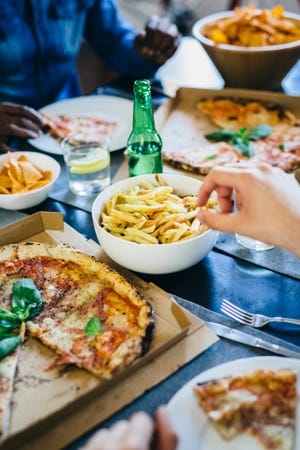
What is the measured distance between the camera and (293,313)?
4.61 feet

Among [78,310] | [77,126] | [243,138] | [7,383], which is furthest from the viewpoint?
[77,126]

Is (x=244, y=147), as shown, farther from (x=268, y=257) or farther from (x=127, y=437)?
(x=127, y=437)

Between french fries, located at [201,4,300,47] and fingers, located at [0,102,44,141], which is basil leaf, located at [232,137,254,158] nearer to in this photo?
french fries, located at [201,4,300,47]

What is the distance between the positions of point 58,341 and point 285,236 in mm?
638

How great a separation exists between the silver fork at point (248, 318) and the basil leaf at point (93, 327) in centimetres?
36

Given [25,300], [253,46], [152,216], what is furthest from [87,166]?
[253,46]

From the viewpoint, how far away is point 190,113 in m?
2.65

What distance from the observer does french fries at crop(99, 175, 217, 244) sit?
1510 millimetres

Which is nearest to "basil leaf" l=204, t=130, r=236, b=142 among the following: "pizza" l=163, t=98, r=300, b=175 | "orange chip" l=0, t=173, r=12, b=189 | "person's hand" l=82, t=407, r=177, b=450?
"pizza" l=163, t=98, r=300, b=175

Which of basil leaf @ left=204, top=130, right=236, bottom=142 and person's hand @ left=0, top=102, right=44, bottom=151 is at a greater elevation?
basil leaf @ left=204, top=130, right=236, bottom=142

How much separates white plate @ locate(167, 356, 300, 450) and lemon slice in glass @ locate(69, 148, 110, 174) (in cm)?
106

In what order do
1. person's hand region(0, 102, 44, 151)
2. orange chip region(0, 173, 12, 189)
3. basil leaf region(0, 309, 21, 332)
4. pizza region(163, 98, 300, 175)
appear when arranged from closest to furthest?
basil leaf region(0, 309, 21, 332), orange chip region(0, 173, 12, 189), pizza region(163, 98, 300, 175), person's hand region(0, 102, 44, 151)

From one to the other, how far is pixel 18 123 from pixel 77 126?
1.03ft

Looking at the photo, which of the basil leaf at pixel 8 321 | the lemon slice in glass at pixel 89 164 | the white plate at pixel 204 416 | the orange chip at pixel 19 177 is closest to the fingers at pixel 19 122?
the orange chip at pixel 19 177
